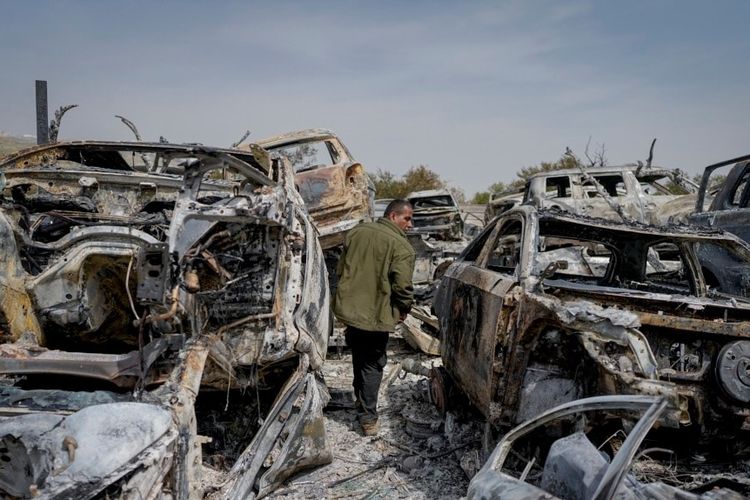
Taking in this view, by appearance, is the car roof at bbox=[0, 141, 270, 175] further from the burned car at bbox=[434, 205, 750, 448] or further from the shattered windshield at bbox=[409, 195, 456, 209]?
the shattered windshield at bbox=[409, 195, 456, 209]

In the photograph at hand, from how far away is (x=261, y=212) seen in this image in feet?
11.1

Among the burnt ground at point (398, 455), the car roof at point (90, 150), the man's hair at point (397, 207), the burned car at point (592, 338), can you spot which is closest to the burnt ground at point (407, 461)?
the burnt ground at point (398, 455)

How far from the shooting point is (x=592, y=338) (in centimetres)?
321

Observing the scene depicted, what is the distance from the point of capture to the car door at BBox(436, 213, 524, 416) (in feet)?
12.3

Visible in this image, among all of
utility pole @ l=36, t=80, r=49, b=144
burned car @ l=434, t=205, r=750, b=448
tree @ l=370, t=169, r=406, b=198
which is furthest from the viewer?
tree @ l=370, t=169, r=406, b=198

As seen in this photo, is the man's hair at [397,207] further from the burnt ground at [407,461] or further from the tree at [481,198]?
the tree at [481,198]

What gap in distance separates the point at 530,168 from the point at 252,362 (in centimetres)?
2864

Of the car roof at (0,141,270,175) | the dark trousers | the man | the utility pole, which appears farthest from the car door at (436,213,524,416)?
the utility pole

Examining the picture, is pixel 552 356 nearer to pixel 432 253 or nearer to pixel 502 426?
pixel 502 426

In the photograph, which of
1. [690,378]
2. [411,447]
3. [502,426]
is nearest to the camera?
[690,378]

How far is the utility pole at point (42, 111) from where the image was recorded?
28.9 ft

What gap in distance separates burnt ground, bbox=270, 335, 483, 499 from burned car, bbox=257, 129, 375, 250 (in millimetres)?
1904

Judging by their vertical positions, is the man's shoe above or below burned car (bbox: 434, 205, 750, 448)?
below

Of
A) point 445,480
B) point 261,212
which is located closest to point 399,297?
point 445,480
